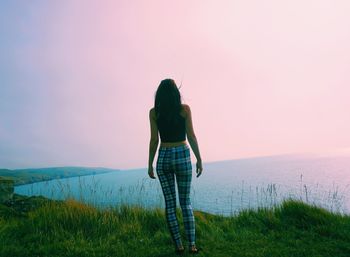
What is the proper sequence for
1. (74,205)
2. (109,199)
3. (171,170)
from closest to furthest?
(171,170) < (74,205) < (109,199)

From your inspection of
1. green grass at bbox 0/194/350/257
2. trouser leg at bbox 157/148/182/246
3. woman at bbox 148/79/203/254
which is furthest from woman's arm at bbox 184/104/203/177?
green grass at bbox 0/194/350/257

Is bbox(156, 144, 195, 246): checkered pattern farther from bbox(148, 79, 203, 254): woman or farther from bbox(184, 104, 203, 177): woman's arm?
bbox(184, 104, 203, 177): woman's arm

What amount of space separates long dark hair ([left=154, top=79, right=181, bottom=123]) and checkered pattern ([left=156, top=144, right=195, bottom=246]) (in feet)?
1.47

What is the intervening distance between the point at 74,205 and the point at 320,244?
4.89 metres

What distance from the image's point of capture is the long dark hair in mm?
3760

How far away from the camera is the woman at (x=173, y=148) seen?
12.1 ft

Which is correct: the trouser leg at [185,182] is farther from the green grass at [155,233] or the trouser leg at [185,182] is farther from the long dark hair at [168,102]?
the green grass at [155,233]

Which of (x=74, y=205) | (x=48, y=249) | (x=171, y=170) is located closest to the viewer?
(x=171, y=170)

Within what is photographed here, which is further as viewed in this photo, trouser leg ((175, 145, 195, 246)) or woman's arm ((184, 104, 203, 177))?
woman's arm ((184, 104, 203, 177))

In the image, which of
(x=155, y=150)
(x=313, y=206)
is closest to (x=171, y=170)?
(x=155, y=150)

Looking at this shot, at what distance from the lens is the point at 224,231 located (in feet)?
18.3

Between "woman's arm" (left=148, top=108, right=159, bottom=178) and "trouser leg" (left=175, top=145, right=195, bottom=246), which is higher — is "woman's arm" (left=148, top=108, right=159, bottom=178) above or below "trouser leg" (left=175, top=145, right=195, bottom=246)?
above

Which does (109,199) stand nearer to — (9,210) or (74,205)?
(74,205)

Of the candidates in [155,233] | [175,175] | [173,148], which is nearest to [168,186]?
[175,175]
